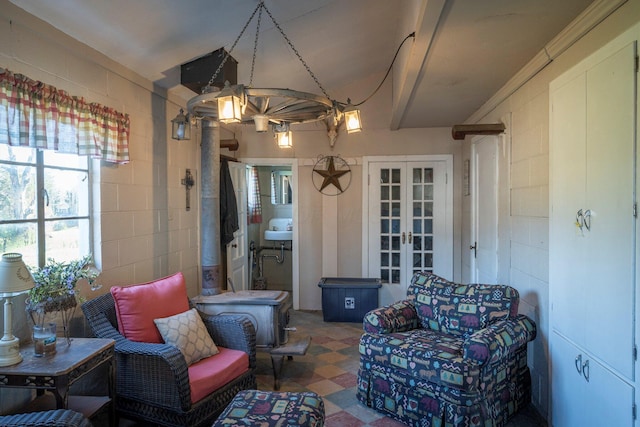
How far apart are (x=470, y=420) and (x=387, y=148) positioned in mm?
3412

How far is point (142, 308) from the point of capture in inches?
96.3

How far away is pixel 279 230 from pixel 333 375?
336cm

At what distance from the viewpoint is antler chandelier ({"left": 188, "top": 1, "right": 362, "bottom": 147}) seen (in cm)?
204

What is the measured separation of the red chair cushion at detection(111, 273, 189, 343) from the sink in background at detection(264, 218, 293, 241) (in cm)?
338

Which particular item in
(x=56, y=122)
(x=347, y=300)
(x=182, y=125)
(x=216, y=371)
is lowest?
(x=347, y=300)

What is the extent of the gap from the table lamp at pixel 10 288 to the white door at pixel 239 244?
8.84 ft

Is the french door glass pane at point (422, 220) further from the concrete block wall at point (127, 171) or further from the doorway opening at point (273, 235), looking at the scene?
the concrete block wall at point (127, 171)

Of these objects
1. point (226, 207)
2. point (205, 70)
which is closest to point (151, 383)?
point (205, 70)

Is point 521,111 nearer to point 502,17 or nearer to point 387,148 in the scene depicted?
point 502,17

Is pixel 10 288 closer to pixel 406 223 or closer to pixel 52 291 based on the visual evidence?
pixel 52 291

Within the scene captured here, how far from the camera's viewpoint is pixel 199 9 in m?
2.44

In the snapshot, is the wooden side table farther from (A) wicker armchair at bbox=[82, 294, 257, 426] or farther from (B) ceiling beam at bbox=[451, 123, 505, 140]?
(B) ceiling beam at bbox=[451, 123, 505, 140]

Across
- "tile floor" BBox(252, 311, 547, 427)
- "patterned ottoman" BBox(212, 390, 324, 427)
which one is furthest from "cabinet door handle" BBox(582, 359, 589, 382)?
"patterned ottoman" BBox(212, 390, 324, 427)

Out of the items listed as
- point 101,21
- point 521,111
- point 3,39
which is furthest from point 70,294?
point 521,111
